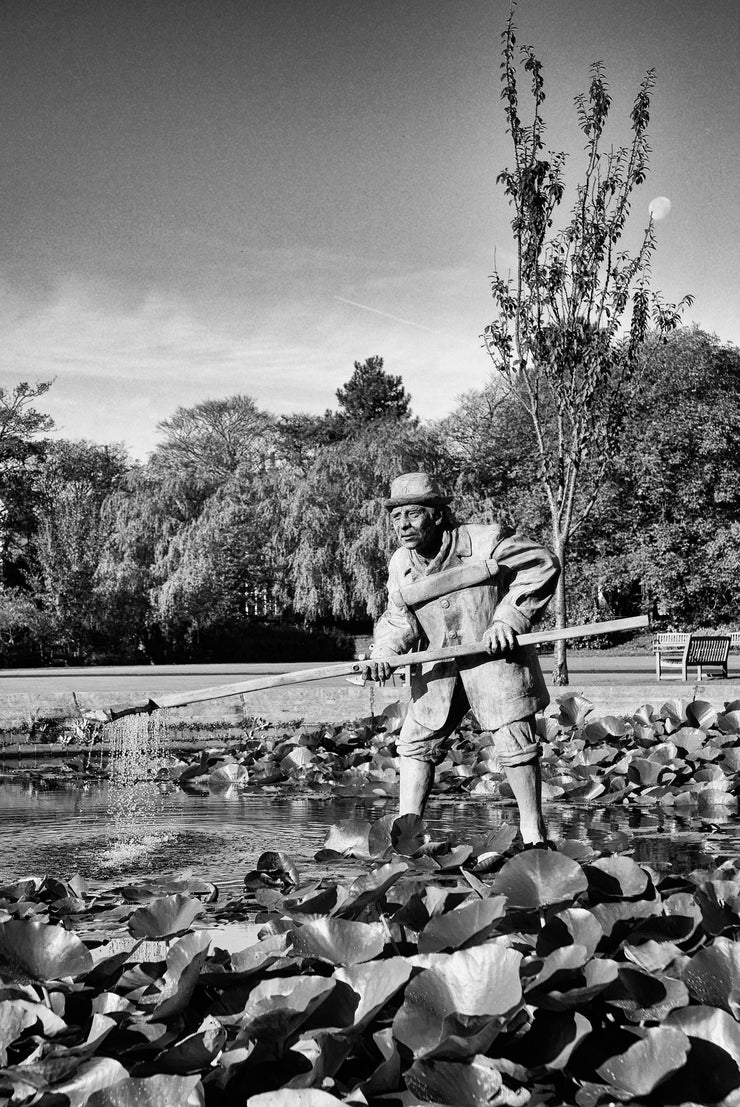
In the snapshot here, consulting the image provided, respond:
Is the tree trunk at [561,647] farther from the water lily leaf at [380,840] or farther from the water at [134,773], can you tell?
the water lily leaf at [380,840]

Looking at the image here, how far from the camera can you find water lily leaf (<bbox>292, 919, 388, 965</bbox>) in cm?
283

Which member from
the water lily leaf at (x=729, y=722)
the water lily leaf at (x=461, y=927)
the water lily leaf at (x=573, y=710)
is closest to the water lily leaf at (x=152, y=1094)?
the water lily leaf at (x=461, y=927)

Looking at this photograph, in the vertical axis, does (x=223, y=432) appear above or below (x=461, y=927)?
above

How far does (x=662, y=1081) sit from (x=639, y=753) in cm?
612

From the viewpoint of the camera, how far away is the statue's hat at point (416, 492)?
16.4 feet

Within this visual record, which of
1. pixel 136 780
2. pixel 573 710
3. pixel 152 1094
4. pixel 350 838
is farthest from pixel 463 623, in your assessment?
Result: pixel 573 710

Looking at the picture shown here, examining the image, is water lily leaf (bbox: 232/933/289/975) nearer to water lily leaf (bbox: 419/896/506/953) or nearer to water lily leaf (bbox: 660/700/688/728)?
water lily leaf (bbox: 419/896/506/953)

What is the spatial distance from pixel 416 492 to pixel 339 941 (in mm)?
2513

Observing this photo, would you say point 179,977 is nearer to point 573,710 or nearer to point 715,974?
point 715,974

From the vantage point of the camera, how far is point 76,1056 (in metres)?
2.42

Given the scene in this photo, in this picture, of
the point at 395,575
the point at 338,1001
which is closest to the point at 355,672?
the point at 395,575

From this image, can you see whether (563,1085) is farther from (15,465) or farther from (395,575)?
(15,465)

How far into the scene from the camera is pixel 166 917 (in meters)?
3.36

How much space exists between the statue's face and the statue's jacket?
7 centimetres
